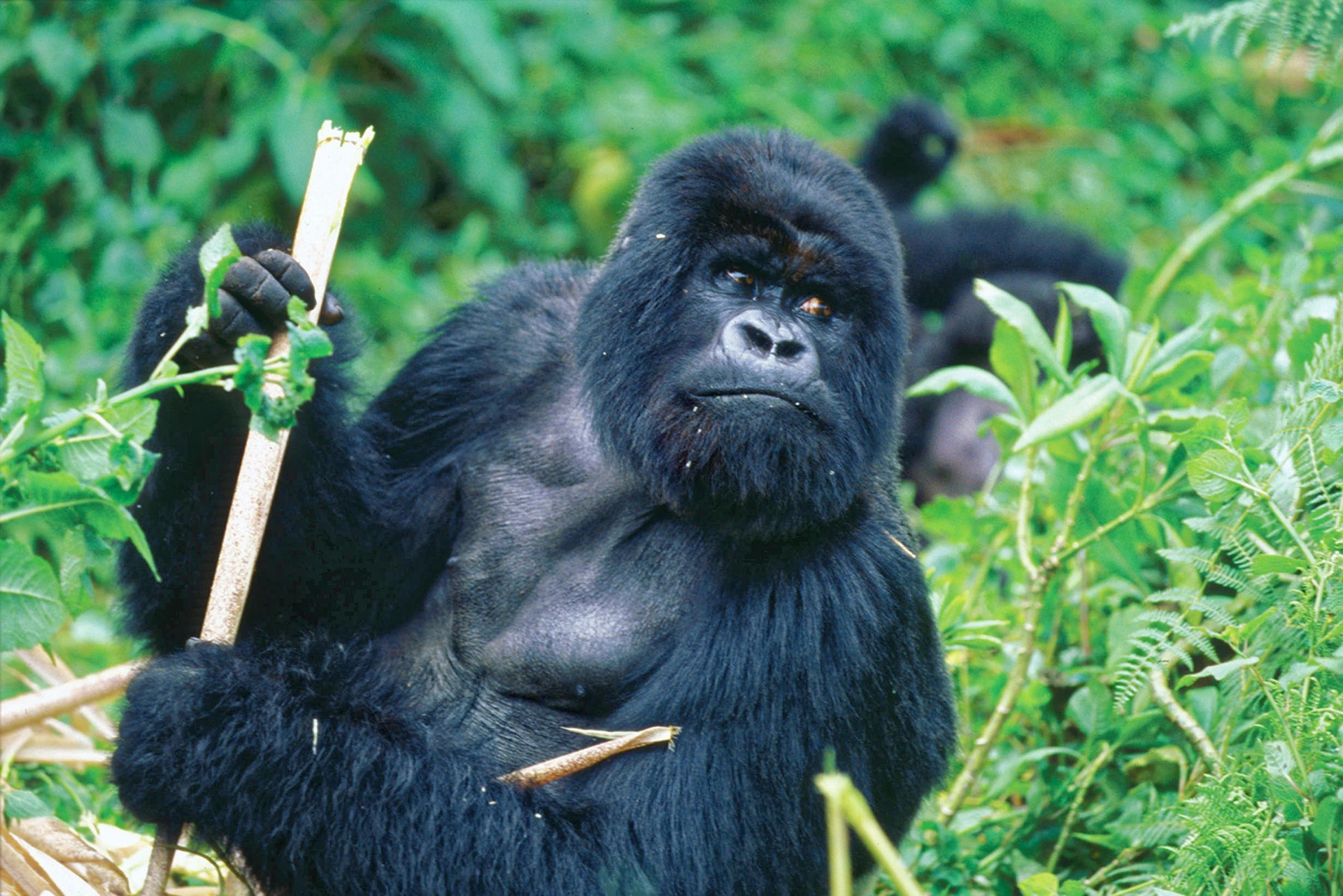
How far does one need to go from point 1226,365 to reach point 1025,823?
144 centimetres

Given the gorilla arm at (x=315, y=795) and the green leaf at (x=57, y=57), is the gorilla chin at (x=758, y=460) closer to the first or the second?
the gorilla arm at (x=315, y=795)

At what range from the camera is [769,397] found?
2869 millimetres

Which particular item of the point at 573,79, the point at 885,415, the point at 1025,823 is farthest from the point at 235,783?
the point at 573,79

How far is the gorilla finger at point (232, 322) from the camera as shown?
2.69 meters

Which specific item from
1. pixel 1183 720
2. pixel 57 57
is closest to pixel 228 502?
pixel 1183 720

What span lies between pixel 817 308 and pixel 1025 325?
0.68 metres

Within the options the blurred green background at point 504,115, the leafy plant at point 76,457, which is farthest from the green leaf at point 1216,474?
the blurred green background at point 504,115

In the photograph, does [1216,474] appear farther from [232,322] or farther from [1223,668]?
[232,322]

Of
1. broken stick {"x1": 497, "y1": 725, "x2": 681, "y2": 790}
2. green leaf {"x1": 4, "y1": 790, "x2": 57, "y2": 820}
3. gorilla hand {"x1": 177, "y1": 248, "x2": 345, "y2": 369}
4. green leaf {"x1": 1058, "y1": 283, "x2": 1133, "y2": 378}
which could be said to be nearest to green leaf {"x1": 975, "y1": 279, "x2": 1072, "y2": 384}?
green leaf {"x1": 1058, "y1": 283, "x2": 1133, "y2": 378}

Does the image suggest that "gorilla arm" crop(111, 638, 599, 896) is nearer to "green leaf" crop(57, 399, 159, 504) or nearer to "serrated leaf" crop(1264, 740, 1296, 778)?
"green leaf" crop(57, 399, 159, 504)

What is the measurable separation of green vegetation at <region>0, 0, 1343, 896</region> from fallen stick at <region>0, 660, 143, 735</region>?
0.71ft

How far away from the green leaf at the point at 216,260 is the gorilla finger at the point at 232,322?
0.27 metres

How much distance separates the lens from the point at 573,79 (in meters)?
7.61

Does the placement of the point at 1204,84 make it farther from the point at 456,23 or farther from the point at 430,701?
the point at 430,701
